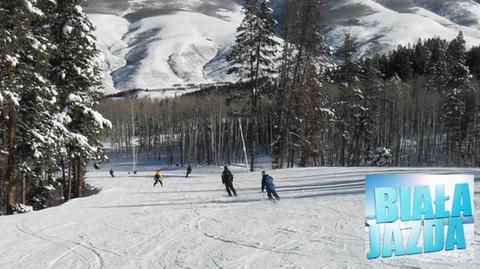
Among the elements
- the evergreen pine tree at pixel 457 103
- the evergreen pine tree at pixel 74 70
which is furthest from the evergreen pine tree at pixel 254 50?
the evergreen pine tree at pixel 457 103

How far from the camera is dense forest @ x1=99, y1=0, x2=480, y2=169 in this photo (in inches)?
1420

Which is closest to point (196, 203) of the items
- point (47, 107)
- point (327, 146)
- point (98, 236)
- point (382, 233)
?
point (98, 236)

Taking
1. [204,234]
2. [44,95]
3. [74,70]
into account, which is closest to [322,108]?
[74,70]

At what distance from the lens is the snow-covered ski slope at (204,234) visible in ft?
35.1

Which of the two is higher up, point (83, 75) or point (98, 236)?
point (83, 75)

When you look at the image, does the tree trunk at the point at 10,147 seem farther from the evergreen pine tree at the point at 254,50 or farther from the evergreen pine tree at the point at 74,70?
the evergreen pine tree at the point at 254,50

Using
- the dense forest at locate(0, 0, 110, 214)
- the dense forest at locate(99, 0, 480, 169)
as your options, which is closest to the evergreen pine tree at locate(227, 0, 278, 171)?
the dense forest at locate(99, 0, 480, 169)

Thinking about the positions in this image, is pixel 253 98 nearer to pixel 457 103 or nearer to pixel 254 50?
pixel 254 50

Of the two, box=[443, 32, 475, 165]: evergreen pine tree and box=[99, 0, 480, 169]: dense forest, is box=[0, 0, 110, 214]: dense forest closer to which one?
box=[99, 0, 480, 169]: dense forest

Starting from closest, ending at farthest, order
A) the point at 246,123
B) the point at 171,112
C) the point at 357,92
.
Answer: the point at 357,92 → the point at 246,123 → the point at 171,112

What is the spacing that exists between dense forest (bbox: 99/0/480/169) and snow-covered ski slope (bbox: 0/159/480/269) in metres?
15.1

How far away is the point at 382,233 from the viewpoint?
8789 millimetres

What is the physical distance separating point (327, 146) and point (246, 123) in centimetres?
2139

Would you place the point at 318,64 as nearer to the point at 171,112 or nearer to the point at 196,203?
the point at 196,203
